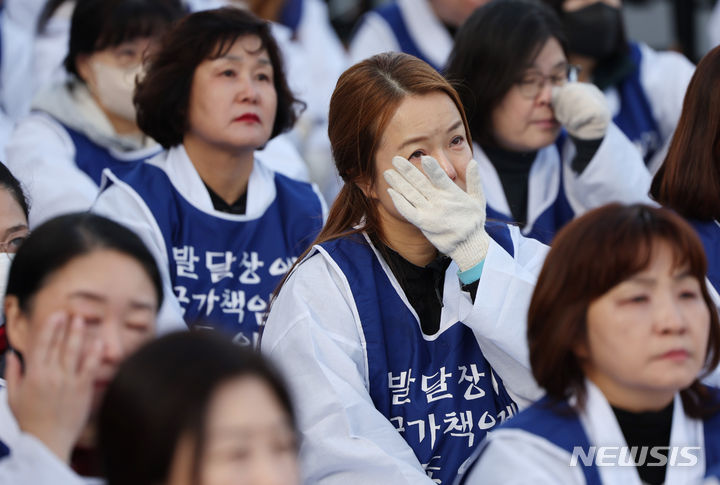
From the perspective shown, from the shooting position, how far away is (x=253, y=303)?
122 inches

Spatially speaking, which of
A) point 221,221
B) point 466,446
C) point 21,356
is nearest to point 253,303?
point 221,221

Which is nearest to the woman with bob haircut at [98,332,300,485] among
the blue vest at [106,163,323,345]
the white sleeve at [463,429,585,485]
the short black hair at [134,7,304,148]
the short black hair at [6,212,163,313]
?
the short black hair at [6,212,163,313]

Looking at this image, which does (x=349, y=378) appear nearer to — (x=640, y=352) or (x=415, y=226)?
(x=415, y=226)

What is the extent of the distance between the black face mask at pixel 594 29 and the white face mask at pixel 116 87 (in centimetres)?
168

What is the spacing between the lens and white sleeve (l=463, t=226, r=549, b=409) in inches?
93.4

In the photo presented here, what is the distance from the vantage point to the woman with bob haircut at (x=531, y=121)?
3.43m


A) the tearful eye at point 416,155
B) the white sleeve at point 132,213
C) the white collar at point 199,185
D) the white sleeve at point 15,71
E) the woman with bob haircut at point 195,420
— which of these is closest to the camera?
the woman with bob haircut at point 195,420

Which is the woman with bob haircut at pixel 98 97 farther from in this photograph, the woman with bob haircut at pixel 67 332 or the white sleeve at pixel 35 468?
the white sleeve at pixel 35 468

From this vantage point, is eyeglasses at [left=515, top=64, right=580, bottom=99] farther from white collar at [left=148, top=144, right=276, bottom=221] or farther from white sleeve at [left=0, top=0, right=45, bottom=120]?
white sleeve at [left=0, top=0, right=45, bottom=120]

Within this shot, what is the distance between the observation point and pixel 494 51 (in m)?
A: 3.46

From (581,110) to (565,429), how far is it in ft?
5.31

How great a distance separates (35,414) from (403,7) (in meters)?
3.57

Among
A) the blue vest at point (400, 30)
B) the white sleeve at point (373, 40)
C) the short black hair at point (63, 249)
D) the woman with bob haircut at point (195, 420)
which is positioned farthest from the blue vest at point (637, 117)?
the woman with bob haircut at point (195, 420)

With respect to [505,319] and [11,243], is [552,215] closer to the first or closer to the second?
[505,319]
